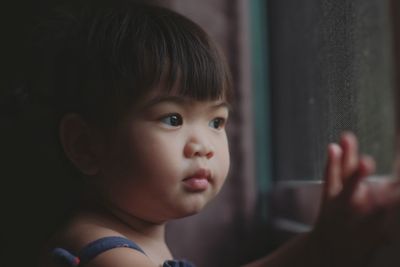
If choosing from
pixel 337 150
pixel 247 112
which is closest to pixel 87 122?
pixel 337 150

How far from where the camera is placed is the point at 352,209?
479 mm

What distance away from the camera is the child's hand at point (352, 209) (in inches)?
18.5

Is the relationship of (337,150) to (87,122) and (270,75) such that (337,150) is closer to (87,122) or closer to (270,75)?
(87,122)

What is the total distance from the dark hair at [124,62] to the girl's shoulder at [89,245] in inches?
4.9

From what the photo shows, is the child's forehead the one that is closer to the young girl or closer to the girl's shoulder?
the young girl

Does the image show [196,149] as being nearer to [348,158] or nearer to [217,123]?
[217,123]

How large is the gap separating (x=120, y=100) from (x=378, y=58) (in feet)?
0.97

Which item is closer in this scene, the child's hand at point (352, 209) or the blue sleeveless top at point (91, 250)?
the child's hand at point (352, 209)

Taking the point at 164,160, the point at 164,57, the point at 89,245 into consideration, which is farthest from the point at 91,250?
the point at 164,57

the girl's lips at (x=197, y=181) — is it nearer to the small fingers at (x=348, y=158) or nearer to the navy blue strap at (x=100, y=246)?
the navy blue strap at (x=100, y=246)

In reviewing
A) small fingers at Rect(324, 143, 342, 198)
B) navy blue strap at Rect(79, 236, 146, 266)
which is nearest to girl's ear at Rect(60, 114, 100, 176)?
navy blue strap at Rect(79, 236, 146, 266)

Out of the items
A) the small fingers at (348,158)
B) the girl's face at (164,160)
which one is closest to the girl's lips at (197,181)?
the girl's face at (164,160)

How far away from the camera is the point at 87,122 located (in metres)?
0.73

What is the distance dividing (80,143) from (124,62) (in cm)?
12
